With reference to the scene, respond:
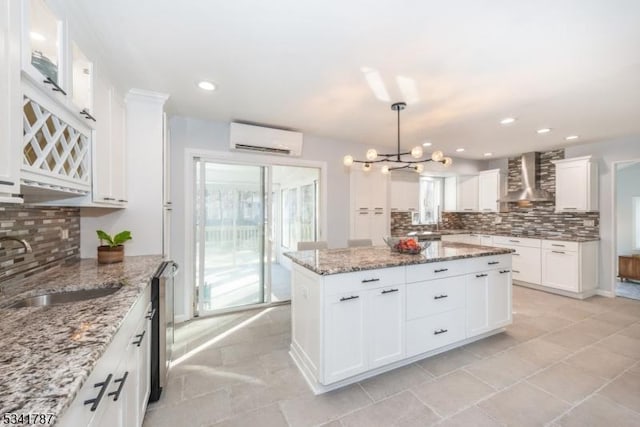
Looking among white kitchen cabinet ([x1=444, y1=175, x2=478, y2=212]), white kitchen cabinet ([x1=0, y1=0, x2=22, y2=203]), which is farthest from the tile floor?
white kitchen cabinet ([x1=444, y1=175, x2=478, y2=212])

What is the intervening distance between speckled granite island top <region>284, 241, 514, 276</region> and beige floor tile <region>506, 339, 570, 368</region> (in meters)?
0.92

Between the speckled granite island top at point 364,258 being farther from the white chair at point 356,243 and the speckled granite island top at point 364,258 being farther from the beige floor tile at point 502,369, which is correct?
the beige floor tile at point 502,369

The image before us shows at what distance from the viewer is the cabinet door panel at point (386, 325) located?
2.09 metres

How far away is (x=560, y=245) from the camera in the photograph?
14.0 feet

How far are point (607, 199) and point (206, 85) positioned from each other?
19.2ft

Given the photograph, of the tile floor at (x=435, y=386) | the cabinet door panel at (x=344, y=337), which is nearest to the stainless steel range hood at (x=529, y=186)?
the tile floor at (x=435, y=386)

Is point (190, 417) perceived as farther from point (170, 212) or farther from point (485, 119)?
point (485, 119)

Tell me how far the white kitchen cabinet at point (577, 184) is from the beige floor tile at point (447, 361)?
3.59m

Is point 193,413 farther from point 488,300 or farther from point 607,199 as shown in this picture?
point 607,199

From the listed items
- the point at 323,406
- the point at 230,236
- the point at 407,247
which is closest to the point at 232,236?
the point at 230,236

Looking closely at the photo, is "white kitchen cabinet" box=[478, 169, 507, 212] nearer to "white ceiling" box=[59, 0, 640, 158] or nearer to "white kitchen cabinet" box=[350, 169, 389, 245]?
"white ceiling" box=[59, 0, 640, 158]

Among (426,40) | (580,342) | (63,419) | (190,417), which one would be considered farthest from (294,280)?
(580,342)

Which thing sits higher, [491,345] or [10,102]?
[10,102]

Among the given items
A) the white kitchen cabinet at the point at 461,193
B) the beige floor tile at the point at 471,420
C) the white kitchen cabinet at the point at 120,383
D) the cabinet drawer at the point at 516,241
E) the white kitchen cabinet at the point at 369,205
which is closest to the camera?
the white kitchen cabinet at the point at 120,383
